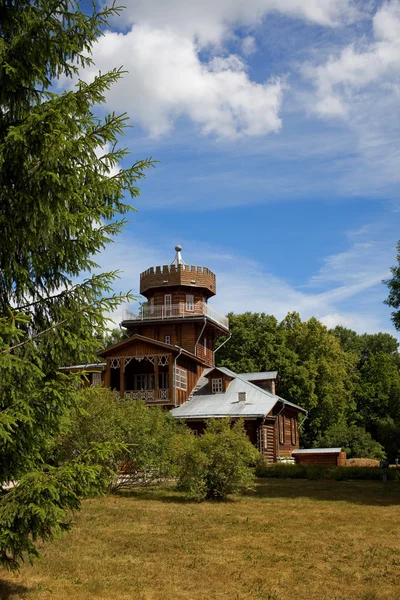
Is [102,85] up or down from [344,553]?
up

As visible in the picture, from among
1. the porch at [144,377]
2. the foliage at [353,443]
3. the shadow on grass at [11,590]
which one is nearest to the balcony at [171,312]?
the porch at [144,377]

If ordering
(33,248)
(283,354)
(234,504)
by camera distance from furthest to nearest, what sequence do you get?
1. (283,354)
2. (234,504)
3. (33,248)

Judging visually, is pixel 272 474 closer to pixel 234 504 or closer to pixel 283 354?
Answer: pixel 234 504

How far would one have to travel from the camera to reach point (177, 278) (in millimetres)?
40406

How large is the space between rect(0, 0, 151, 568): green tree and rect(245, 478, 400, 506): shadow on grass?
12375 millimetres

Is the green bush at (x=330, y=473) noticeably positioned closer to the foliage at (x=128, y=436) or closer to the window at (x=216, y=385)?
the foliage at (x=128, y=436)

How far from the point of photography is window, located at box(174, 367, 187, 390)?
35.7 metres

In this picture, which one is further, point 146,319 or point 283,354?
point 283,354

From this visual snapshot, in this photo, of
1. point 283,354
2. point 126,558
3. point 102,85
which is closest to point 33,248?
point 102,85

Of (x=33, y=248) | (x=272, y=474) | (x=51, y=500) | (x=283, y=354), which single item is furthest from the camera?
(x=283, y=354)

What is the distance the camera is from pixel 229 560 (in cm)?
1059

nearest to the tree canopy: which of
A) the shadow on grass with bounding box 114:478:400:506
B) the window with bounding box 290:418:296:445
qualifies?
the window with bounding box 290:418:296:445

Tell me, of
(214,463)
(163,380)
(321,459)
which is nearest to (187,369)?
(163,380)

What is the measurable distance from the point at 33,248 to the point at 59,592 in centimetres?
520
